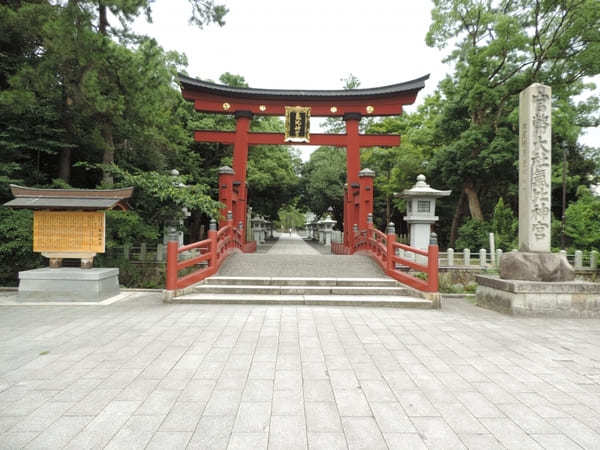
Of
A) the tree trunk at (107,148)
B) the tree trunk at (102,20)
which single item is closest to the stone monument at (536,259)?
the tree trunk at (107,148)

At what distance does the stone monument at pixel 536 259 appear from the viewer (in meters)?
6.30

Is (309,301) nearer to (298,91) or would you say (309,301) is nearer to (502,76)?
(298,91)

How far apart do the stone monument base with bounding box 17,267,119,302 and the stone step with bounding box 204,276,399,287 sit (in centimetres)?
241

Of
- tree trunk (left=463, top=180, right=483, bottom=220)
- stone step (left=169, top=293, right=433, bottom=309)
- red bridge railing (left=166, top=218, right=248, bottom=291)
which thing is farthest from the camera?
tree trunk (left=463, top=180, right=483, bottom=220)

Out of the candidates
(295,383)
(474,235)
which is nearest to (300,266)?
(295,383)

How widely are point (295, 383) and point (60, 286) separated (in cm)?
659

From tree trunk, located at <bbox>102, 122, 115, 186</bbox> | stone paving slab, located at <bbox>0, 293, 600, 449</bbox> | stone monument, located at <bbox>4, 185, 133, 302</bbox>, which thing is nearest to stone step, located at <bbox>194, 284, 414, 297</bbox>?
stone paving slab, located at <bbox>0, 293, 600, 449</bbox>

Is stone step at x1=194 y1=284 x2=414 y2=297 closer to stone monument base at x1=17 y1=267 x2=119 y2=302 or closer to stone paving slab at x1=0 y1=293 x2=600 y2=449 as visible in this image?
stone paving slab at x1=0 y1=293 x2=600 y2=449

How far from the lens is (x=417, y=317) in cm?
618

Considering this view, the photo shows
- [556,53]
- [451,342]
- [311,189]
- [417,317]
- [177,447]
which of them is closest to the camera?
[177,447]

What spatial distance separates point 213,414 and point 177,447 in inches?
18.0

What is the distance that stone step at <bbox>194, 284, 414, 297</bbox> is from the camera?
7570mm

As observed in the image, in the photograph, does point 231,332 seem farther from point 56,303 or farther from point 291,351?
point 56,303

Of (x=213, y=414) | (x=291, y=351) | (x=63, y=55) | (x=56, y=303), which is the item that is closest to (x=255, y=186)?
(x=63, y=55)
